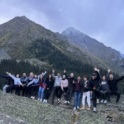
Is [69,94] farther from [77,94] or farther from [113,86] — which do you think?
[113,86]

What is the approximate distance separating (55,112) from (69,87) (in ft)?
9.91

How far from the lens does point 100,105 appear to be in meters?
17.8

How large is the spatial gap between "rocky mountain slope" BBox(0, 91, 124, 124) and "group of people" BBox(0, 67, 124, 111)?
26.9 inches

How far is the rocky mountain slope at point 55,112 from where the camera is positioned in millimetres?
15430

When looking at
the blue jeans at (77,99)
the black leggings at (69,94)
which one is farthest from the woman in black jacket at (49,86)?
the blue jeans at (77,99)

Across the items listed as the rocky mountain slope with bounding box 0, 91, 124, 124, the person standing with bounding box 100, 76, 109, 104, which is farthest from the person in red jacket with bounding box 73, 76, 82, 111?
the person standing with bounding box 100, 76, 109, 104

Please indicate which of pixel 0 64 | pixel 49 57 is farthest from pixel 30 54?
pixel 0 64

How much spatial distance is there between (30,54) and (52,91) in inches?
6817

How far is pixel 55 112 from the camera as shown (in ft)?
55.0

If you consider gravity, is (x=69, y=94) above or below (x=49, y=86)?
below

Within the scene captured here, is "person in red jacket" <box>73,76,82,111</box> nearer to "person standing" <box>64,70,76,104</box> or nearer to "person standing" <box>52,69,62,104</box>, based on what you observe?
"person standing" <box>64,70,76,104</box>

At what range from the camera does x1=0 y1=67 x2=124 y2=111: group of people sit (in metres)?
17.3

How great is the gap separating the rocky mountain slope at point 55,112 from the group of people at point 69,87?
68cm

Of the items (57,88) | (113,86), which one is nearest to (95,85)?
(113,86)
